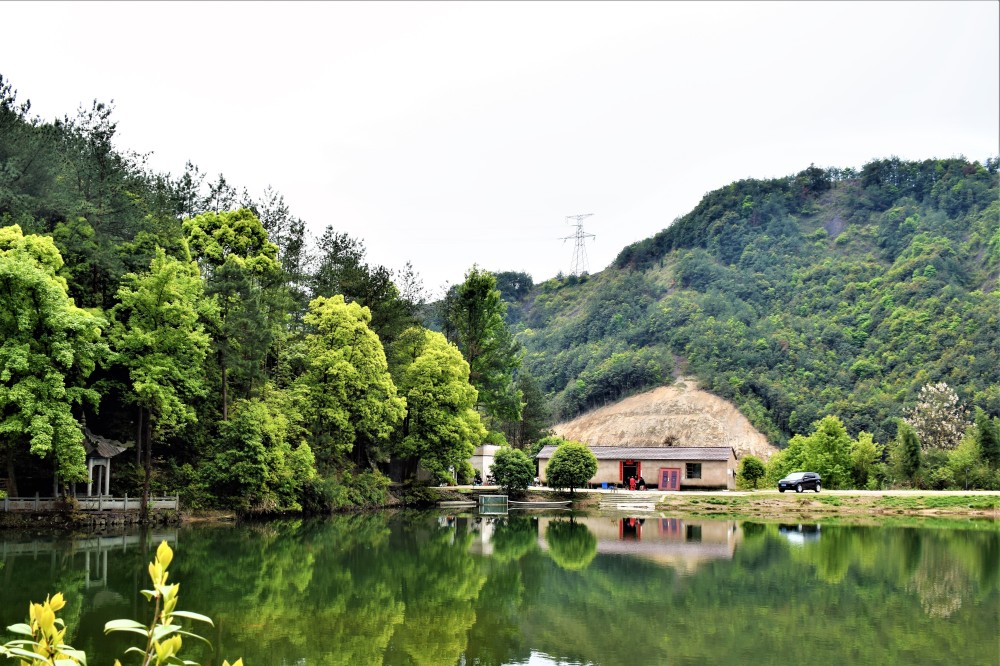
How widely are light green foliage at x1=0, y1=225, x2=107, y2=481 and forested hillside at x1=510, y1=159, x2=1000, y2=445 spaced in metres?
67.7

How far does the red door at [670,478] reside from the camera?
59875 mm

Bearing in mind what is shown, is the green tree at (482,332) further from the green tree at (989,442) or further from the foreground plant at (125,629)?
the foreground plant at (125,629)

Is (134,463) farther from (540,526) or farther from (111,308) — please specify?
(540,526)

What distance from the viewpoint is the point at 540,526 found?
127ft

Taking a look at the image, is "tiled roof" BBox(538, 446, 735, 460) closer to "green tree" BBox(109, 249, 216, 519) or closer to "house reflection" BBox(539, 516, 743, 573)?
"house reflection" BBox(539, 516, 743, 573)

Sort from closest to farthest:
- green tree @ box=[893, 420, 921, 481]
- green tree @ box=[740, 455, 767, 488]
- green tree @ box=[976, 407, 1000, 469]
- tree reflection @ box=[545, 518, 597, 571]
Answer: tree reflection @ box=[545, 518, 597, 571] < green tree @ box=[976, 407, 1000, 469] < green tree @ box=[893, 420, 921, 481] < green tree @ box=[740, 455, 767, 488]

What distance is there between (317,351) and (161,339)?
11.4 m

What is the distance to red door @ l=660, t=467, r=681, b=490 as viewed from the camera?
59875 mm

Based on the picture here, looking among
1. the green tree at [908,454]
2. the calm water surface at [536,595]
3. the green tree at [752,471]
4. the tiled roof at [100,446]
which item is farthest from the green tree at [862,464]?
the tiled roof at [100,446]

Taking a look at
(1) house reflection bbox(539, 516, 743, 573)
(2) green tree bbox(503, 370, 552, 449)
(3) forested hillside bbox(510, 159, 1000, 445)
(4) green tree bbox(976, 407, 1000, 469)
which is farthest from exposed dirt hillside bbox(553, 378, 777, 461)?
(1) house reflection bbox(539, 516, 743, 573)

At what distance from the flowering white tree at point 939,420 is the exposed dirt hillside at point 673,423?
19.3 meters

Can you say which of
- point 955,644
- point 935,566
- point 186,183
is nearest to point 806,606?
point 955,644

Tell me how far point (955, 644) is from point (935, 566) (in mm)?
10787

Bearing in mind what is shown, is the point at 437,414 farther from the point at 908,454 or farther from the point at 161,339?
A: the point at 908,454
